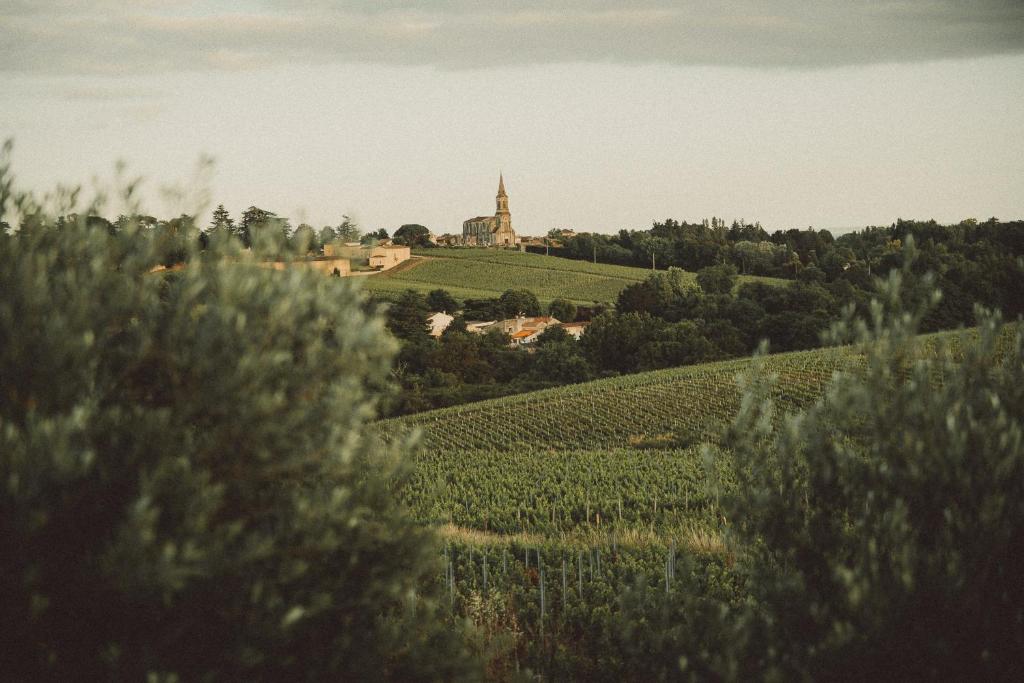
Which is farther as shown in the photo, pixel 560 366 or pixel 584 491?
pixel 560 366

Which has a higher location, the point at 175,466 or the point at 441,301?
the point at 175,466

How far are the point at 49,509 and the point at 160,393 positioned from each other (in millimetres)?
923

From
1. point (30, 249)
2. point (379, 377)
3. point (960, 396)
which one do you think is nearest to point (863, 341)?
point (960, 396)

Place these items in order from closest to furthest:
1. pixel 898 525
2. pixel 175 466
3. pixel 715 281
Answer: pixel 175 466 < pixel 898 525 < pixel 715 281

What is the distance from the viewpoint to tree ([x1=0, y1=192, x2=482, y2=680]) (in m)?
4.73

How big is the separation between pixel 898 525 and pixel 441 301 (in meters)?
101

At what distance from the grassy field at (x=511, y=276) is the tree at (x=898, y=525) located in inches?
3872

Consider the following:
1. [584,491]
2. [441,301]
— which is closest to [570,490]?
[584,491]

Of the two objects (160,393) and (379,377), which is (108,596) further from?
(379,377)

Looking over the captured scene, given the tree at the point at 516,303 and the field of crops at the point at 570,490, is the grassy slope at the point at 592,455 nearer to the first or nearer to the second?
the field of crops at the point at 570,490

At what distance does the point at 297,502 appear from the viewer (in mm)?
5180

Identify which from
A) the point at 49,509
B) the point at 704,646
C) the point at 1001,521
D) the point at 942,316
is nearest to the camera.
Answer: the point at 49,509

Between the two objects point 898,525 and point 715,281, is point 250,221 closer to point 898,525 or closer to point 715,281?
point 898,525

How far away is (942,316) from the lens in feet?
216
